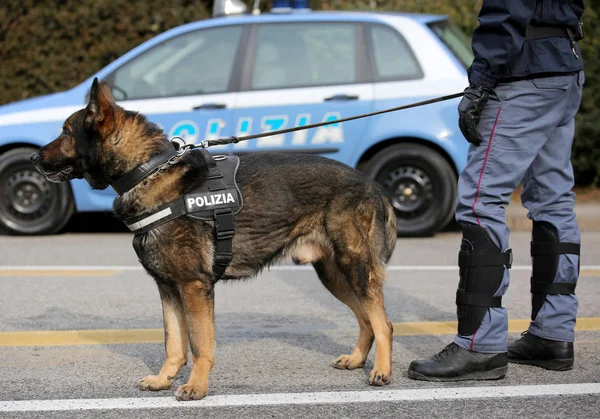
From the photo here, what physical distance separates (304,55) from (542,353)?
16.9ft

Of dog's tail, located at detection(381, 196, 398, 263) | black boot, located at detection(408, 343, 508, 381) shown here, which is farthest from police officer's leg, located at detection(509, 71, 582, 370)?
dog's tail, located at detection(381, 196, 398, 263)

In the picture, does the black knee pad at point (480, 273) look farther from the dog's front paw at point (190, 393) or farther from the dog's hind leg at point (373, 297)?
the dog's front paw at point (190, 393)

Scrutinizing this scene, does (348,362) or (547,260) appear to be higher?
(547,260)

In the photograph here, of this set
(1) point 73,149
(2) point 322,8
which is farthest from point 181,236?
(2) point 322,8

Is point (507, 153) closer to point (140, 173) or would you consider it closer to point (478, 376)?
point (478, 376)

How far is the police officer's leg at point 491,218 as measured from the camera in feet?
14.3

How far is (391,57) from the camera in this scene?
9.18 metres

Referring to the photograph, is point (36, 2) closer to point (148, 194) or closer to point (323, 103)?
point (323, 103)

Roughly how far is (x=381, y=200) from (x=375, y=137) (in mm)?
4499

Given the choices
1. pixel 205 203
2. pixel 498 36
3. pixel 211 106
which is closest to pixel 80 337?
pixel 205 203

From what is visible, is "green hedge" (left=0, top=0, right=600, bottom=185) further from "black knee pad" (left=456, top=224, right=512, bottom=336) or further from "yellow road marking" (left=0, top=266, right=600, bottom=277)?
"black knee pad" (left=456, top=224, right=512, bottom=336)

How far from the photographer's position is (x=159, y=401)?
418 centimetres

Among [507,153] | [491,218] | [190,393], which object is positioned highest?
[507,153]

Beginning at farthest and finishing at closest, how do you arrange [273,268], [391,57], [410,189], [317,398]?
[410,189]
[391,57]
[273,268]
[317,398]
